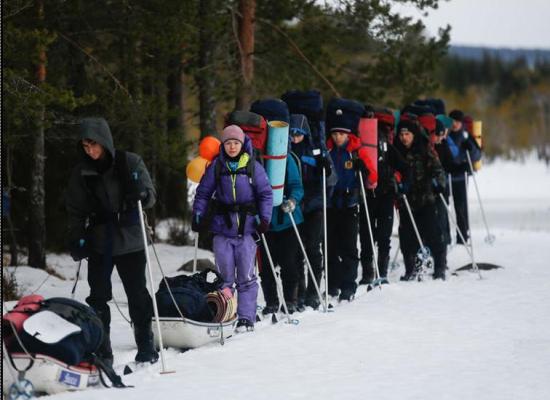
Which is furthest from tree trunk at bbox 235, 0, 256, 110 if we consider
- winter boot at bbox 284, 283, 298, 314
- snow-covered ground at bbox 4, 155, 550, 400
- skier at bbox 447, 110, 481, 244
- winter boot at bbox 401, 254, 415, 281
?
winter boot at bbox 284, 283, 298, 314

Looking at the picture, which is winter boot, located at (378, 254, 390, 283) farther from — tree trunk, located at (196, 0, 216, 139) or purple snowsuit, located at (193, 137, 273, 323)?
tree trunk, located at (196, 0, 216, 139)

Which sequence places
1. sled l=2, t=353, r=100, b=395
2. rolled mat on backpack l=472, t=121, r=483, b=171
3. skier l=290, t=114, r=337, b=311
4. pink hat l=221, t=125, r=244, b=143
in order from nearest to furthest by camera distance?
sled l=2, t=353, r=100, b=395, pink hat l=221, t=125, r=244, b=143, skier l=290, t=114, r=337, b=311, rolled mat on backpack l=472, t=121, r=483, b=171

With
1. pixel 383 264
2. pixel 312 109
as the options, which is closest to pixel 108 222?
pixel 312 109

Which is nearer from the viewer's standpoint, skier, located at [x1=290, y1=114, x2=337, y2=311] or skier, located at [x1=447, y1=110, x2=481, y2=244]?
skier, located at [x1=290, y1=114, x2=337, y2=311]

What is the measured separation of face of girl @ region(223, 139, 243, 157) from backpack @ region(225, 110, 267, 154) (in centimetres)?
62

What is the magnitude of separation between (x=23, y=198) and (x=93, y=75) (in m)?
2.84

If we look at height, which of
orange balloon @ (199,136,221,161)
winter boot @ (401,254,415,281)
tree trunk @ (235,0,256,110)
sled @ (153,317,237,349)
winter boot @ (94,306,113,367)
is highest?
tree trunk @ (235,0,256,110)

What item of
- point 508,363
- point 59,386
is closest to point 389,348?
point 508,363

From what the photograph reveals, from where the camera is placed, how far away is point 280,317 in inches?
403

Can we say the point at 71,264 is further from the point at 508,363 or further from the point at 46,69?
the point at 508,363

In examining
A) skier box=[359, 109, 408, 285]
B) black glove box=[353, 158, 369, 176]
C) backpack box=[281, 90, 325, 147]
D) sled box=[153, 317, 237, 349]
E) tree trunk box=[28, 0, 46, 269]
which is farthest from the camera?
tree trunk box=[28, 0, 46, 269]

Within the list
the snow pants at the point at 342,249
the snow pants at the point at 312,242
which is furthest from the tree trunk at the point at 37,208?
the snow pants at the point at 312,242

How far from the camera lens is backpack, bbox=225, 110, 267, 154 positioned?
9.59 meters

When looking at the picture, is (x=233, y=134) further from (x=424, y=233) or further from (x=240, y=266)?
(x=424, y=233)
